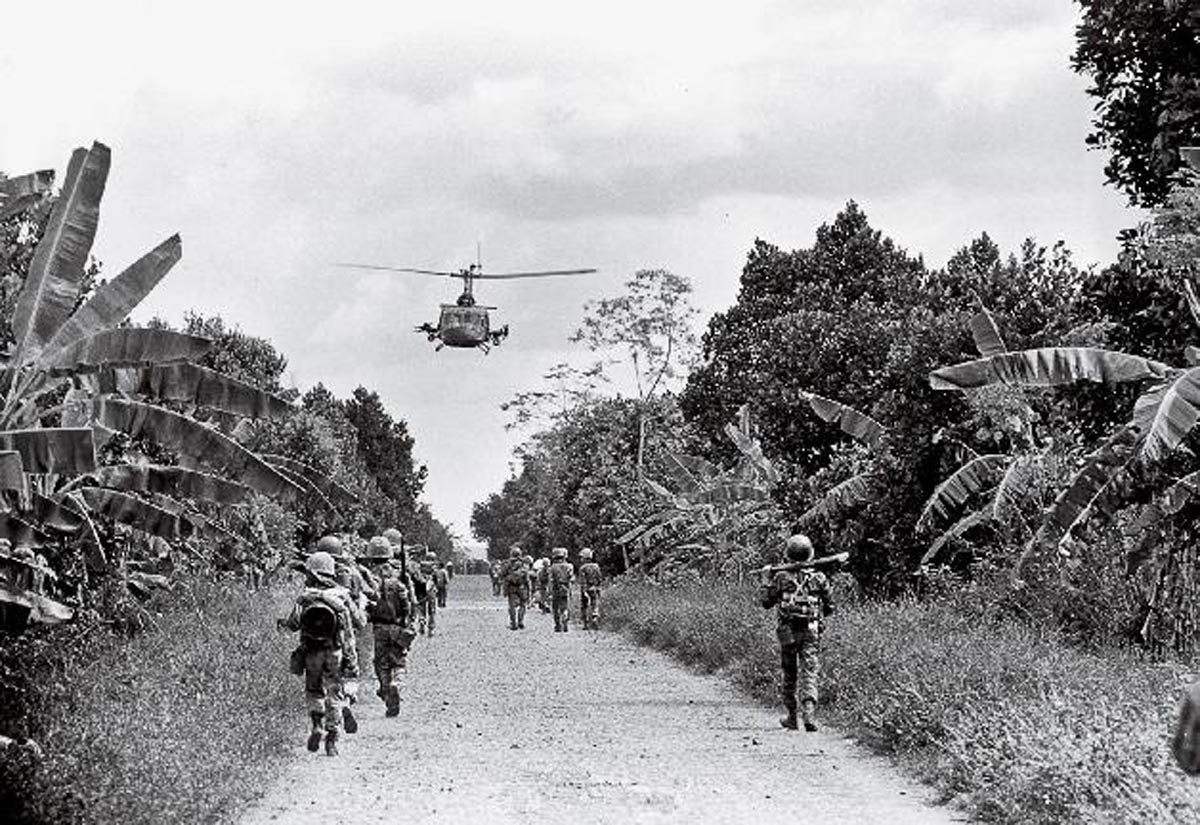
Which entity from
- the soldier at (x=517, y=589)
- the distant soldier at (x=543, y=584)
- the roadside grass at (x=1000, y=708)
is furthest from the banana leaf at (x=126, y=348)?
the distant soldier at (x=543, y=584)

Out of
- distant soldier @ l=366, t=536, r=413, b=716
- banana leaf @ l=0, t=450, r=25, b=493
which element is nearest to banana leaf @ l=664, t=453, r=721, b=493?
distant soldier @ l=366, t=536, r=413, b=716

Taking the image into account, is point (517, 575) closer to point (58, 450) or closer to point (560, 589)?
point (560, 589)

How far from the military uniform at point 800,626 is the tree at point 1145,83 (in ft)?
21.1

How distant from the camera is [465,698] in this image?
1861 cm

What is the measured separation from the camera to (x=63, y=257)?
12.7 meters

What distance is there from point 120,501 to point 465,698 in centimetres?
601

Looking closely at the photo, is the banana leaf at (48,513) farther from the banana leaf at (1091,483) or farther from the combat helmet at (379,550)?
the banana leaf at (1091,483)

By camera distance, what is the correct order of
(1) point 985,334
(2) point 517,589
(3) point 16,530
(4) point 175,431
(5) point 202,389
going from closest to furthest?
(3) point 16,530 → (4) point 175,431 → (5) point 202,389 → (1) point 985,334 → (2) point 517,589

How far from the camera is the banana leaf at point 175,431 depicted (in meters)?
12.2

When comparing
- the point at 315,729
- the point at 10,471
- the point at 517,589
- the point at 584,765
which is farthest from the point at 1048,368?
the point at 517,589

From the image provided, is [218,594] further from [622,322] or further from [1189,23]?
[622,322]

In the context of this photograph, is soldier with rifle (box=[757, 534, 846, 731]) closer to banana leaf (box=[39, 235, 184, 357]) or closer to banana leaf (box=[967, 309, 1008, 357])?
banana leaf (box=[967, 309, 1008, 357])

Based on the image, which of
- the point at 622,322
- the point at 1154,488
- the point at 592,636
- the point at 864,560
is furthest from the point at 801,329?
the point at 1154,488

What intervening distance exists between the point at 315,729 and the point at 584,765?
2334 mm
